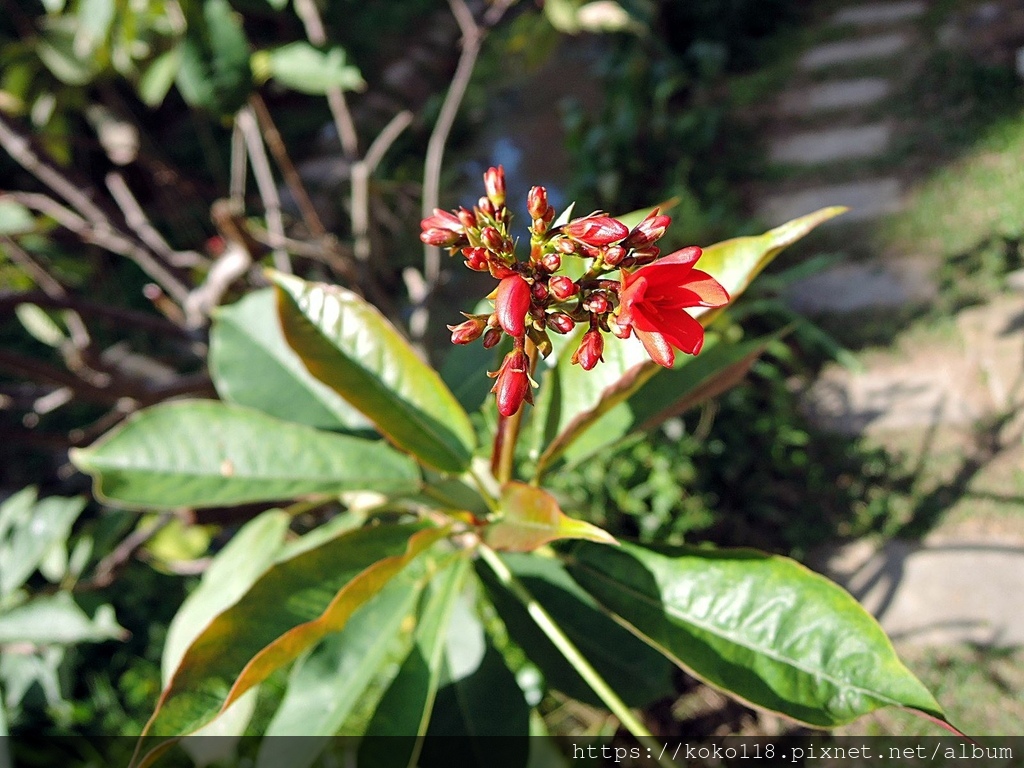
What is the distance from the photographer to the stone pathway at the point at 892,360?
1.85 m

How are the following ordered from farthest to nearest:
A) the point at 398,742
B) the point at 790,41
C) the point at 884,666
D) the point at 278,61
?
the point at 790,41
the point at 278,61
the point at 398,742
the point at 884,666

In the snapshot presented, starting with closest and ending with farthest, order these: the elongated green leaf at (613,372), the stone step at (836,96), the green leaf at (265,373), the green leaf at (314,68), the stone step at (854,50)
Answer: the elongated green leaf at (613,372)
the green leaf at (265,373)
the green leaf at (314,68)
the stone step at (836,96)
the stone step at (854,50)

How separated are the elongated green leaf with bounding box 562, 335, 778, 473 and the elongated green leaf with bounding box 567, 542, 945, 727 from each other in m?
0.17

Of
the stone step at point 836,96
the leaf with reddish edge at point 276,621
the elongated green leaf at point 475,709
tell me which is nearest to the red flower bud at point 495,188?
the leaf with reddish edge at point 276,621

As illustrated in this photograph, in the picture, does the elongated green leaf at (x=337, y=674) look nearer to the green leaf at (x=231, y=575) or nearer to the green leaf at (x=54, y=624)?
the green leaf at (x=231, y=575)

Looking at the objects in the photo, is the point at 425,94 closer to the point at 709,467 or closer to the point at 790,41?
the point at 790,41

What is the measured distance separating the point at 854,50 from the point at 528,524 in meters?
3.91

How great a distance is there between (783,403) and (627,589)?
1.62 meters

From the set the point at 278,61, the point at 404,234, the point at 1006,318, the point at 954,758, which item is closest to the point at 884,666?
the point at 954,758

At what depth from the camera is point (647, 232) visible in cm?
65

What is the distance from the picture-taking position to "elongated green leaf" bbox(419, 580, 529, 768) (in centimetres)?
109

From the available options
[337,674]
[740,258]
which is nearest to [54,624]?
[337,674]

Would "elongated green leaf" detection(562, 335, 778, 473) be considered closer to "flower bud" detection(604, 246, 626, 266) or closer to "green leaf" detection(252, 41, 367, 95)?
"flower bud" detection(604, 246, 626, 266)

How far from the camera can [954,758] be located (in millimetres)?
1569
